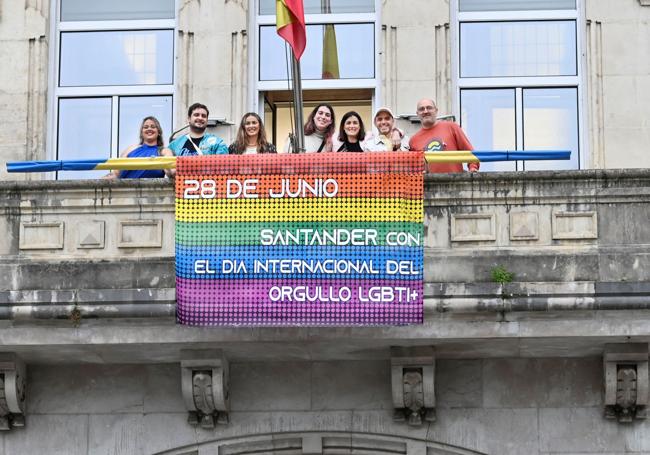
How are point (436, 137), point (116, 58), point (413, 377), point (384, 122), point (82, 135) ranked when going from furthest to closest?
point (116, 58) → point (82, 135) → point (436, 137) → point (384, 122) → point (413, 377)

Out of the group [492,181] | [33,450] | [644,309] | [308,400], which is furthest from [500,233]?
[33,450]

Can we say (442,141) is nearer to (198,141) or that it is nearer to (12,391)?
(198,141)

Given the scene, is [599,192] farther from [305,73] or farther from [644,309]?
[305,73]

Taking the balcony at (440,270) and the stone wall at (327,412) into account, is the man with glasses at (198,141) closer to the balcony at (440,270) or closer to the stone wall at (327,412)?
the balcony at (440,270)

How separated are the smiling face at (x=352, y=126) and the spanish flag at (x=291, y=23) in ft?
2.95

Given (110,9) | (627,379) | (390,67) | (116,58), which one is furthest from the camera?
(110,9)

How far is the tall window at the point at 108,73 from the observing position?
63.5 feet

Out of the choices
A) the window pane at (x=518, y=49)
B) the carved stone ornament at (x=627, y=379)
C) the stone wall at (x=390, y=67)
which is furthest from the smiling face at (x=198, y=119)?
the carved stone ornament at (x=627, y=379)

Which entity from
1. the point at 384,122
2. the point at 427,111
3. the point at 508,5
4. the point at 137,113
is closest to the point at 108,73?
the point at 137,113

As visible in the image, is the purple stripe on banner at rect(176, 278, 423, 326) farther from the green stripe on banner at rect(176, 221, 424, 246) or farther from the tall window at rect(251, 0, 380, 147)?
the tall window at rect(251, 0, 380, 147)

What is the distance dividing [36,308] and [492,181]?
4.43 m

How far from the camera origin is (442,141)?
17297 mm

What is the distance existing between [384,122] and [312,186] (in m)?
1.25

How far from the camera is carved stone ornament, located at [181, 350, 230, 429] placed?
16.8 m
